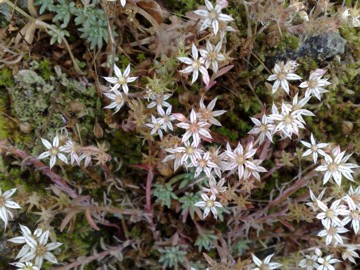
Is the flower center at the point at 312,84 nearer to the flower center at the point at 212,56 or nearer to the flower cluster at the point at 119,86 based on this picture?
the flower center at the point at 212,56

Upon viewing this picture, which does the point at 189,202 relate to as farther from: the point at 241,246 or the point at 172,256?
the point at 241,246

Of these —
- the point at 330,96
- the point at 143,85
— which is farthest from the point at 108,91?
the point at 330,96

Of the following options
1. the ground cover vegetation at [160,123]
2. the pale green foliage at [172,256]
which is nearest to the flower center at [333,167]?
the ground cover vegetation at [160,123]

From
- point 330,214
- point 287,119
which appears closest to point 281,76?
point 287,119

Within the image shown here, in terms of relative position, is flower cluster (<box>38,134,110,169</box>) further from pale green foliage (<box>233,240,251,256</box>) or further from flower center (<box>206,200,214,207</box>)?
pale green foliage (<box>233,240,251,256</box>)

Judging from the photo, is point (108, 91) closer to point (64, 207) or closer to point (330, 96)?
point (64, 207)

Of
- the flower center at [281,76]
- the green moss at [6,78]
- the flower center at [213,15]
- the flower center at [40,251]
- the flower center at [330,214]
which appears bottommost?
the flower center at [40,251]
